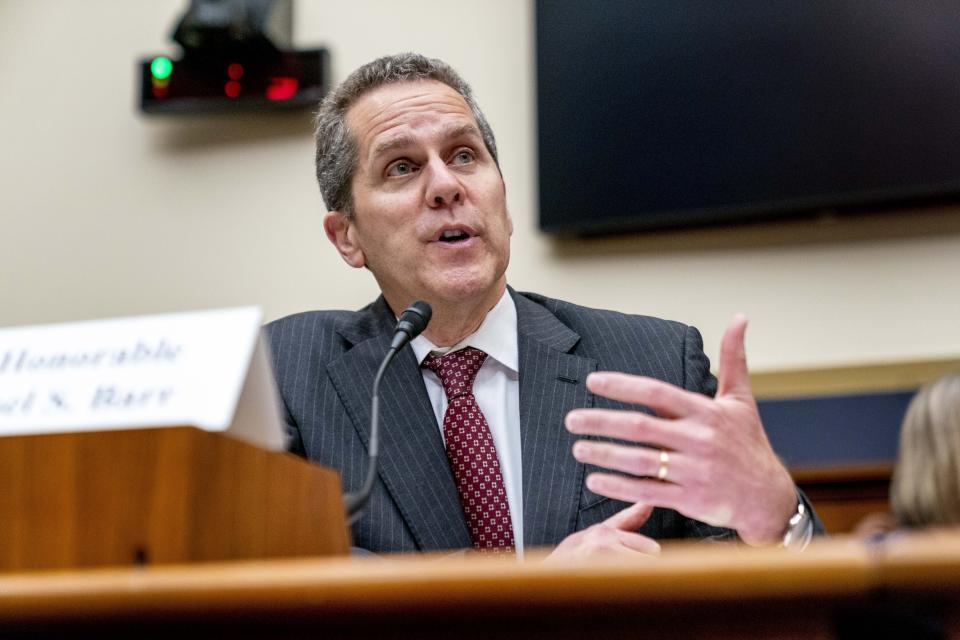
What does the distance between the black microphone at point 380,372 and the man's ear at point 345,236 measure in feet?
2.41

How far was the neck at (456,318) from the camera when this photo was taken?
6.47 feet

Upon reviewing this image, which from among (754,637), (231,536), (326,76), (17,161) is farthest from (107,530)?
(17,161)

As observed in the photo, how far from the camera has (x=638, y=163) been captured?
9.49 ft

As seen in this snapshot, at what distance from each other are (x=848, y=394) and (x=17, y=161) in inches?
103

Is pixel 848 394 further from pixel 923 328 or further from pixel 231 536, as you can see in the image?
pixel 231 536

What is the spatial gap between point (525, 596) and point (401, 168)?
151 centimetres

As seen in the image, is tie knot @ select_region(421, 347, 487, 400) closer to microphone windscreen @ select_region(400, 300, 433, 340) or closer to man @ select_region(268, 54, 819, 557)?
man @ select_region(268, 54, 819, 557)

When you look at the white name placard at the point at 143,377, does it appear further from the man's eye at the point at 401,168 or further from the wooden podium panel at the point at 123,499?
the man's eye at the point at 401,168

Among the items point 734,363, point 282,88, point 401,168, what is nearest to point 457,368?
point 401,168

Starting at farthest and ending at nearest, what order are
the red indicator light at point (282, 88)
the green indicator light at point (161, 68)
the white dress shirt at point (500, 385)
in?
the green indicator light at point (161, 68) → the red indicator light at point (282, 88) → the white dress shirt at point (500, 385)

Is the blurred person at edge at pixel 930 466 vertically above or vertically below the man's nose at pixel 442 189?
below

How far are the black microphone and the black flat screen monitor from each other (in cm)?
150

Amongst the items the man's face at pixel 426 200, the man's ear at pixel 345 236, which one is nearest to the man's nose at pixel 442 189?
the man's face at pixel 426 200

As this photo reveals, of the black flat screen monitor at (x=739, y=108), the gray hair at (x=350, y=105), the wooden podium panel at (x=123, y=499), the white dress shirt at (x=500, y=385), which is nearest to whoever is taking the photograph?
the wooden podium panel at (x=123, y=499)
